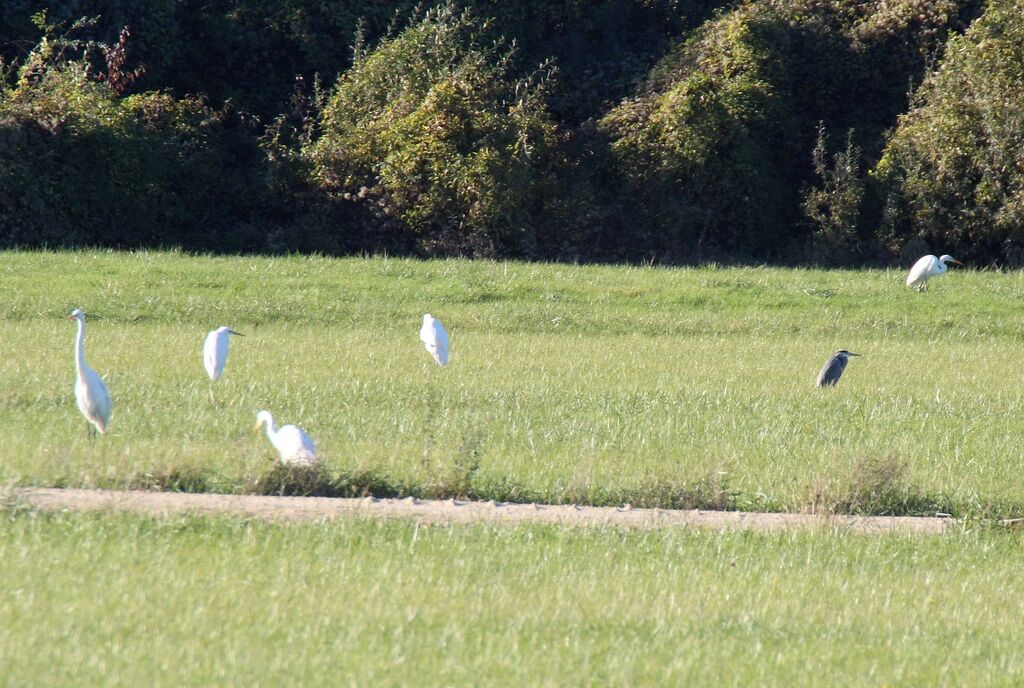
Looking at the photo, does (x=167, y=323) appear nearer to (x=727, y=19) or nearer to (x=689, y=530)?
(x=689, y=530)

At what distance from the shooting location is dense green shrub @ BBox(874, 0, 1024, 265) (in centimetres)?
2661

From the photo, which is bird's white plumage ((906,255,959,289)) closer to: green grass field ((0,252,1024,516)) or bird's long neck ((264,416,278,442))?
green grass field ((0,252,1024,516))

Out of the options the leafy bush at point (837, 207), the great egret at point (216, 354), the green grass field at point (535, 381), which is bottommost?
the green grass field at point (535, 381)

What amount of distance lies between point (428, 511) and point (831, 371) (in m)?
7.02

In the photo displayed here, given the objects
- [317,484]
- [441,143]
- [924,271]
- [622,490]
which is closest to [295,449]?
[317,484]

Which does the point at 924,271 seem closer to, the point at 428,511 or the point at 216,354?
the point at 216,354

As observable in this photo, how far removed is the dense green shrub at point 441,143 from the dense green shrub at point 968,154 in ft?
25.4

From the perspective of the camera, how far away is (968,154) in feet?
88.9

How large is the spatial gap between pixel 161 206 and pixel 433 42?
22.8 ft

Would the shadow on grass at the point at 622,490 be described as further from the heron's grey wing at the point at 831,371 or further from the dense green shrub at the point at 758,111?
the dense green shrub at the point at 758,111

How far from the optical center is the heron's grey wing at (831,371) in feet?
44.4

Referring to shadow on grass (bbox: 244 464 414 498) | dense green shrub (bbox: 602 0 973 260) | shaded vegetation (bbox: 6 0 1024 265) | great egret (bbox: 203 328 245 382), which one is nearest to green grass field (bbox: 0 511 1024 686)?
shadow on grass (bbox: 244 464 414 498)

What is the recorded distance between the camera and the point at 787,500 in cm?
840

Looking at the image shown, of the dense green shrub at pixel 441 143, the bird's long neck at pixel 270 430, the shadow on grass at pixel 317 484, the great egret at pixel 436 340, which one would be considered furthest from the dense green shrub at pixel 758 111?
the shadow on grass at pixel 317 484
